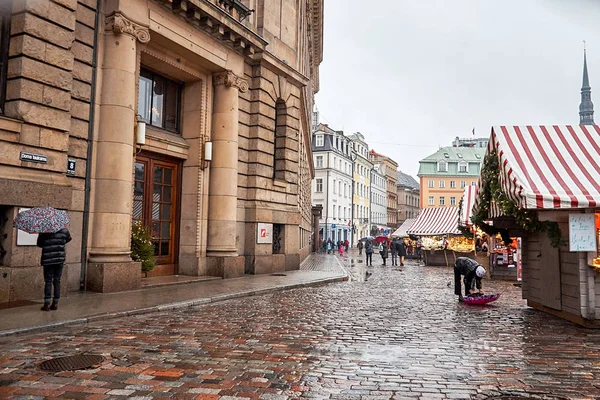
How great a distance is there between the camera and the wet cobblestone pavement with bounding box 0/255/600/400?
5.08 metres

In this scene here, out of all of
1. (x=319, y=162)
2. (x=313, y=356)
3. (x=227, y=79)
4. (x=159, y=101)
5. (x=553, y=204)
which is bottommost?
(x=313, y=356)

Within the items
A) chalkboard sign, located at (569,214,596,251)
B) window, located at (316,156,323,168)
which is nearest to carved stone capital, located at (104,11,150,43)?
chalkboard sign, located at (569,214,596,251)

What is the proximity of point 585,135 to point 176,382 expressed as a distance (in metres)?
9.49

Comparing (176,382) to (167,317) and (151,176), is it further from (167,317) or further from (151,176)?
(151,176)

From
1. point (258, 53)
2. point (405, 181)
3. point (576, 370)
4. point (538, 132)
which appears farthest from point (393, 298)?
point (405, 181)

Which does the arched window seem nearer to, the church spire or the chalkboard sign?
the chalkboard sign

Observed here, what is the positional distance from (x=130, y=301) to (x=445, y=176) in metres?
90.0

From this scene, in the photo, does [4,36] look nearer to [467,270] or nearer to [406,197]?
[467,270]

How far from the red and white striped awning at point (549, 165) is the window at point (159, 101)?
10080mm

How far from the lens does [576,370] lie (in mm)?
6023

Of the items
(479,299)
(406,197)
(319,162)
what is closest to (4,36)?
(479,299)

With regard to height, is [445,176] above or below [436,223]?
above

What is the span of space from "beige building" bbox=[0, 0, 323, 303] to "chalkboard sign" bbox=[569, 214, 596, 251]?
9504mm

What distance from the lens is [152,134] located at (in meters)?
15.7
